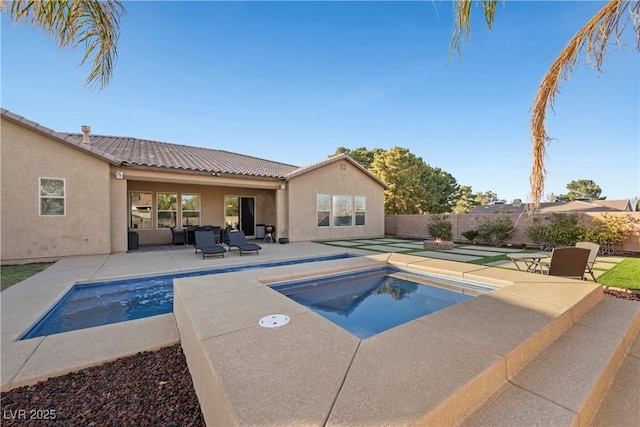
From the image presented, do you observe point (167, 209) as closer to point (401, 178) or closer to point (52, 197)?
point (52, 197)

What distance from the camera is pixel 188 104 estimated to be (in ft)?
49.1

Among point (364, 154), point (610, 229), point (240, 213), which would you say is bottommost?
point (610, 229)

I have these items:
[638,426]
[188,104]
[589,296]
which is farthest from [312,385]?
[188,104]

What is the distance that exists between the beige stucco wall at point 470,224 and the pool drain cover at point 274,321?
10.3 m

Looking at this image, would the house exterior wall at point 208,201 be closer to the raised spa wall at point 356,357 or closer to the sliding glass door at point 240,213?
the sliding glass door at point 240,213

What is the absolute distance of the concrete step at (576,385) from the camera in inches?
82.9

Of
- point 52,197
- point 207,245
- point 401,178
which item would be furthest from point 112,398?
point 401,178

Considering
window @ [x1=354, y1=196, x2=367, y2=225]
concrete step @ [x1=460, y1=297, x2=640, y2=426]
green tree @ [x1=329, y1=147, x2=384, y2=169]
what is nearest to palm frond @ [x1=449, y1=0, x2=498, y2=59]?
concrete step @ [x1=460, y1=297, x2=640, y2=426]

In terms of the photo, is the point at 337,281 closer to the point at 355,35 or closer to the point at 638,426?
the point at 638,426

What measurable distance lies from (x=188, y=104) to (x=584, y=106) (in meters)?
16.1

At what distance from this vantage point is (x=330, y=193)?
54.6 feet

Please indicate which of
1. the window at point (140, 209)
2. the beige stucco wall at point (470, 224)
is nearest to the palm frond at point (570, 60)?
the beige stucco wall at point (470, 224)

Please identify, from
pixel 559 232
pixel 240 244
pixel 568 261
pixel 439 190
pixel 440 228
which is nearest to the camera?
pixel 568 261

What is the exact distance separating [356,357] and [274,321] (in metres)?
1.28
